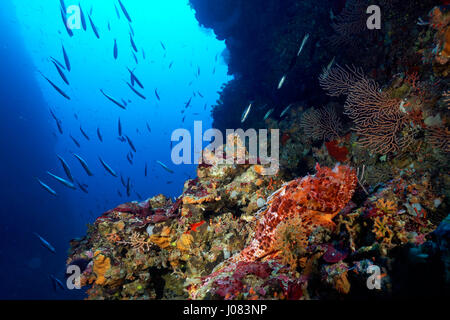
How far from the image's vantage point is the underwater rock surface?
2.14 m

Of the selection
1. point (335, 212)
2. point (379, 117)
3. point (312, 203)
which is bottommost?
point (335, 212)

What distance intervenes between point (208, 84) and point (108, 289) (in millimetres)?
134031

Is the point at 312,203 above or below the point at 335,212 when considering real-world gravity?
above

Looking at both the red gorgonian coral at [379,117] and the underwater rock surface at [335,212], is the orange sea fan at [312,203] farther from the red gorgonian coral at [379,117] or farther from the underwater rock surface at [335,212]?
the red gorgonian coral at [379,117]

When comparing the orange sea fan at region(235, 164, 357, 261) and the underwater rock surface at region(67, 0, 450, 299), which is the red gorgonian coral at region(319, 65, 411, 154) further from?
the orange sea fan at region(235, 164, 357, 261)

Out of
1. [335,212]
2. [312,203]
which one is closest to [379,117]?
Result: [335,212]

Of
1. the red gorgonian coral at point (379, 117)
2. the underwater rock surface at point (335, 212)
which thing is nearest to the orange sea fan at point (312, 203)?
the underwater rock surface at point (335, 212)

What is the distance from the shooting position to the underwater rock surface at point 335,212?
84.4 inches

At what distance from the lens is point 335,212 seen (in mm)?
2971

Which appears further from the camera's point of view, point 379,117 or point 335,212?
point 379,117

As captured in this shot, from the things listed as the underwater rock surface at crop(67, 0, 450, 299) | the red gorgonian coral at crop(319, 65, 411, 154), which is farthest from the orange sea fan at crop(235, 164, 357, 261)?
the red gorgonian coral at crop(319, 65, 411, 154)

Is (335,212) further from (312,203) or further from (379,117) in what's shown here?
(379,117)
